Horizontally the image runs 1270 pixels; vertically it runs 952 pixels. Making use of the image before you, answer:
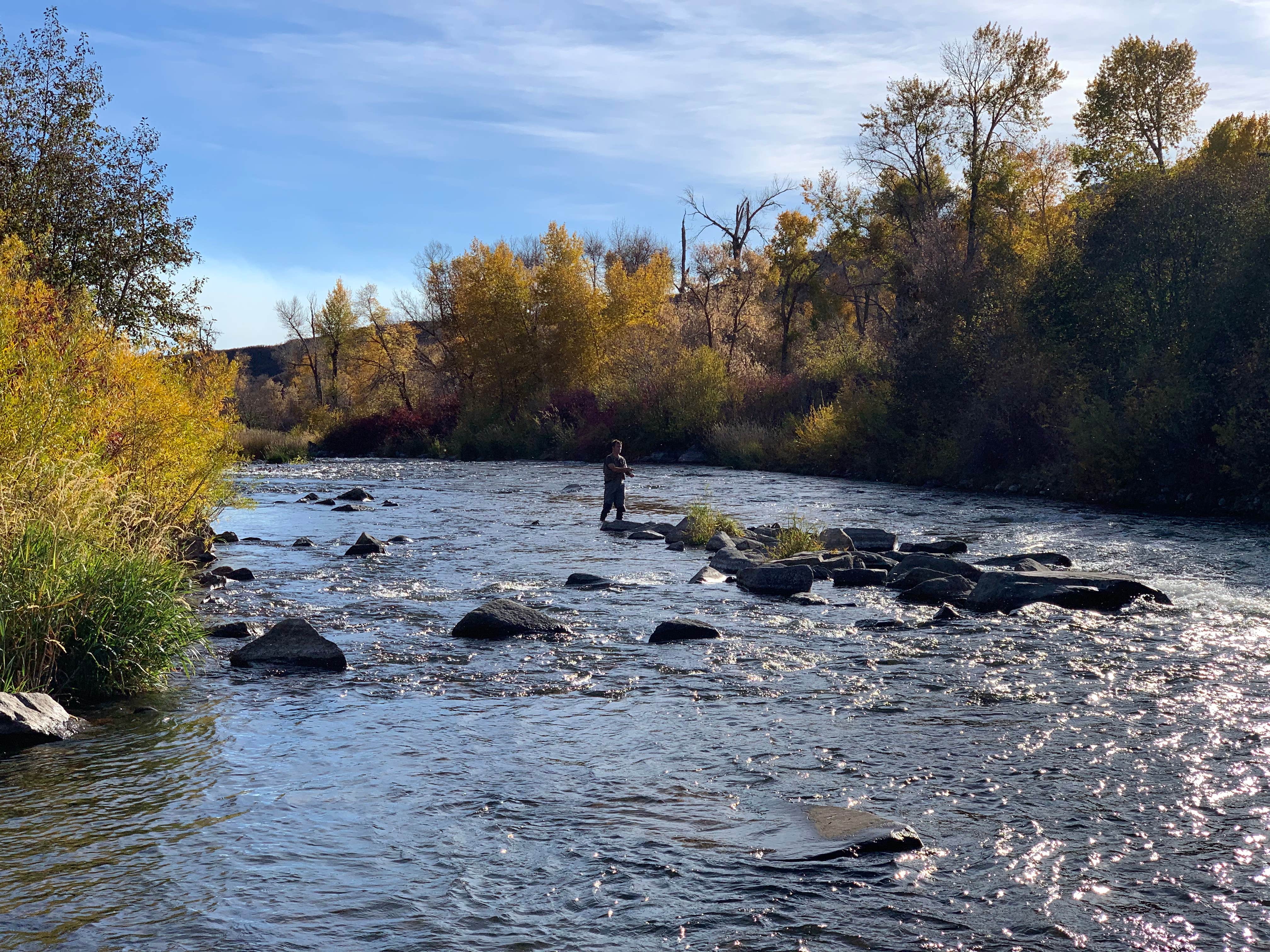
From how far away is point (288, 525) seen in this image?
917 inches

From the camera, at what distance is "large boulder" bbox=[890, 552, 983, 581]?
14648 millimetres

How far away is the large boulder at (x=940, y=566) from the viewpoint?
48.1ft

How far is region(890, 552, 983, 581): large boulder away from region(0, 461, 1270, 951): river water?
6.79ft

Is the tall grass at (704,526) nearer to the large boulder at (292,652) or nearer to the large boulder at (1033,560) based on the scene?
the large boulder at (1033,560)

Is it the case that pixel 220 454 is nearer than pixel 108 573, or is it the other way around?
pixel 108 573

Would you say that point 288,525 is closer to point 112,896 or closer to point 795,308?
point 112,896

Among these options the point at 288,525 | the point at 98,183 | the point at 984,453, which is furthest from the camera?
the point at 984,453

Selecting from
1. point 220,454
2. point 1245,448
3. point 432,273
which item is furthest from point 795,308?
point 220,454

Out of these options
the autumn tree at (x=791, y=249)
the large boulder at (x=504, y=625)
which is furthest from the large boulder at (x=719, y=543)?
the autumn tree at (x=791, y=249)

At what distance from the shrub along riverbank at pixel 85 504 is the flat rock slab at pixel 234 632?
893 mm

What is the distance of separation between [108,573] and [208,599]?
5.24 metres

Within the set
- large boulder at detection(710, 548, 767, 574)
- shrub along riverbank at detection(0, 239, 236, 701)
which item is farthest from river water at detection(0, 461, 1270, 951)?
large boulder at detection(710, 548, 767, 574)

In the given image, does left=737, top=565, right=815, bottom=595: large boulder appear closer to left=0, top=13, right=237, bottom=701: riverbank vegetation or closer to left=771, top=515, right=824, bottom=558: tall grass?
left=771, top=515, right=824, bottom=558: tall grass

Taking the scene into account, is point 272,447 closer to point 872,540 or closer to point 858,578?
point 872,540
